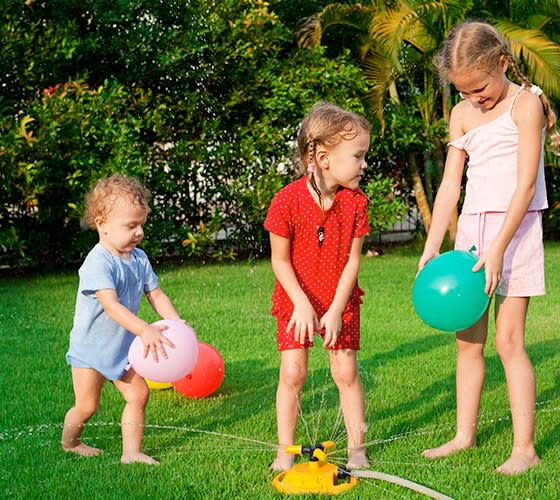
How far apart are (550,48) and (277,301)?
7928 mm

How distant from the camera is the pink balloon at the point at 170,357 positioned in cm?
350

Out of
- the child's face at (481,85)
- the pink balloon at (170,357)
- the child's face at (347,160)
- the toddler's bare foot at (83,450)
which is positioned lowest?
the toddler's bare foot at (83,450)

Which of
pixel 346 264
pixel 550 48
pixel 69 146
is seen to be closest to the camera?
pixel 346 264

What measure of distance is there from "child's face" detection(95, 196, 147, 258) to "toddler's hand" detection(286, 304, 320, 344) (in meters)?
0.78

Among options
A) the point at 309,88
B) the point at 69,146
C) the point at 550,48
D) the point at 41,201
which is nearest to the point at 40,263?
the point at 41,201

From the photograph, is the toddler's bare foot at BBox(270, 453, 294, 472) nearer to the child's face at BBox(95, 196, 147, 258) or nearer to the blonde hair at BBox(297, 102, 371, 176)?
the child's face at BBox(95, 196, 147, 258)

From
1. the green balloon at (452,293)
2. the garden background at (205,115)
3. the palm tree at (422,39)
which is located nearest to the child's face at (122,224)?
the green balloon at (452,293)

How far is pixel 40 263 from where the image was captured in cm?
1091

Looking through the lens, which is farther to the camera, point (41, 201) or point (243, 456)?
point (41, 201)

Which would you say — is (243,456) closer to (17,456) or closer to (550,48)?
(17,456)

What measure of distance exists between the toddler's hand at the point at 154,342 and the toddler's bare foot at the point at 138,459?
53 cm

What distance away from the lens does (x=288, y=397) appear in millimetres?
3682

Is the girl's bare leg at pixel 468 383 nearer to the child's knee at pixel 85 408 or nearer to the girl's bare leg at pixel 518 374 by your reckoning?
the girl's bare leg at pixel 518 374

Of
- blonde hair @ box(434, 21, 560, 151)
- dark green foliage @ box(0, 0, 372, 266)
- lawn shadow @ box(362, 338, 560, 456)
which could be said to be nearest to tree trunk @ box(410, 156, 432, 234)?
dark green foliage @ box(0, 0, 372, 266)
